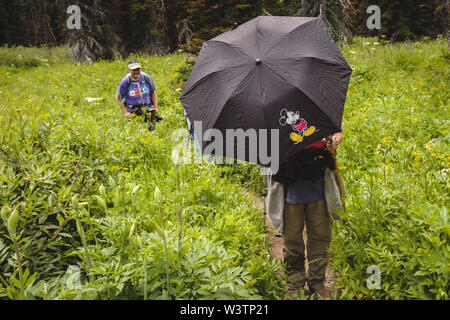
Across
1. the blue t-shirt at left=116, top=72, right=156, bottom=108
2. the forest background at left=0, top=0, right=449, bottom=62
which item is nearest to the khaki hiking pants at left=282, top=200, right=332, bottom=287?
the blue t-shirt at left=116, top=72, right=156, bottom=108

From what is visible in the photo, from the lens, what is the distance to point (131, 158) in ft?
15.8

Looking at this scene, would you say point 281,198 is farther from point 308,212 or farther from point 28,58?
point 28,58

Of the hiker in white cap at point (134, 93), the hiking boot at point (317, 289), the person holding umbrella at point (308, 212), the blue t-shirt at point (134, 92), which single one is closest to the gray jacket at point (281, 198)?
the person holding umbrella at point (308, 212)

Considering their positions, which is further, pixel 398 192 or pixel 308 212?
pixel 398 192

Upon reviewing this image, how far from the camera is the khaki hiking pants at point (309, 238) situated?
3.10 meters

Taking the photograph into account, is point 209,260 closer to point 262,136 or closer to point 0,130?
point 262,136

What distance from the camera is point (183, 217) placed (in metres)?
2.56

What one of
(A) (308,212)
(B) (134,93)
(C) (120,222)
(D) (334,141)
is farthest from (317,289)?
(B) (134,93)

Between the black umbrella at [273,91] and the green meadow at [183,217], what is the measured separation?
611 mm

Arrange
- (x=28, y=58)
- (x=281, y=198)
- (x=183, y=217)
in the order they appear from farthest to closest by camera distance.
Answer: (x=28, y=58) → (x=281, y=198) → (x=183, y=217)

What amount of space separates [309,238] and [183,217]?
1355mm

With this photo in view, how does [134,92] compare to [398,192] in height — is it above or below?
above

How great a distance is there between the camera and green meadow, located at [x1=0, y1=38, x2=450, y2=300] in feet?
7.55

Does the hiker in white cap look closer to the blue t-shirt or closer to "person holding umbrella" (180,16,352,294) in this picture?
the blue t-shirt
